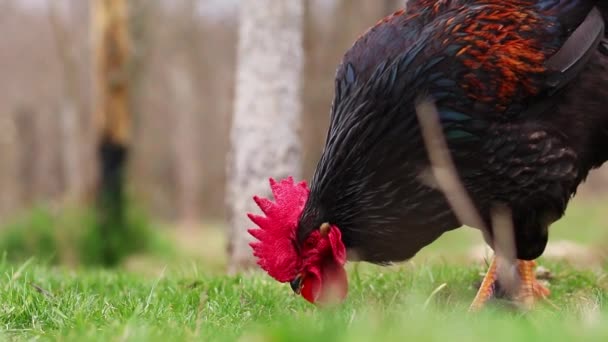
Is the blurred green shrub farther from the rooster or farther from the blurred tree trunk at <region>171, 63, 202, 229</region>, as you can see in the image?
the blurred tree trunk at <region>171, 63, 202, 229</region>

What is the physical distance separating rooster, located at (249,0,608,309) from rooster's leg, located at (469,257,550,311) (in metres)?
0.30

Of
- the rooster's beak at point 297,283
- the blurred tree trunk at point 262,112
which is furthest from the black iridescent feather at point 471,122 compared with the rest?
the blurred tree trunk at point 262,112

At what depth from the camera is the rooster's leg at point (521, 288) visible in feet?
13.3

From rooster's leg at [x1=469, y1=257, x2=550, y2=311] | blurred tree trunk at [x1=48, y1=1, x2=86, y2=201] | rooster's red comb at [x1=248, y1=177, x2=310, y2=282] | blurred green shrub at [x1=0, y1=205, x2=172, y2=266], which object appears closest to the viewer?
rooster's red comb at [x1=248, y1=177, x2=310, y2=282]

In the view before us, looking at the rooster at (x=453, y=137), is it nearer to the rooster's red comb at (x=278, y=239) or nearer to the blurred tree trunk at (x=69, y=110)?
the rooster's red comb at (x=278, y=239)

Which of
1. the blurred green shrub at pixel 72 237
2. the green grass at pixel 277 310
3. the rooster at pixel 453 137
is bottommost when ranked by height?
the blurred green shrub at pixel 72 237

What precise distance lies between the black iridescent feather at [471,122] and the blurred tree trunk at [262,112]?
3.45 m

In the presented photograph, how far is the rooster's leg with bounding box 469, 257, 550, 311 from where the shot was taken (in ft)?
13.3

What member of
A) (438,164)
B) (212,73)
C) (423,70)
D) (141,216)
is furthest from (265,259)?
(212,73)

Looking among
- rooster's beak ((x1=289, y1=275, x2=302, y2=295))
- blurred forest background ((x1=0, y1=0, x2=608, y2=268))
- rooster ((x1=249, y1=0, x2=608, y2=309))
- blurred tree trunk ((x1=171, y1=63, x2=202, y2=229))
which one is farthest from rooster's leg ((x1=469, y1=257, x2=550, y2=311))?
blurred tree trunk ((x1=171, y1=63, x2=202, y2=229))

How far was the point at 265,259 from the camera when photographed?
12.2 ft

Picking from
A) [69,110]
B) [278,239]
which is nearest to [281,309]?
[278,239]

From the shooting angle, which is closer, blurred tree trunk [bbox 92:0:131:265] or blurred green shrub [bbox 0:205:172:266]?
blurred green shrub [bbox 0:205:172:266]

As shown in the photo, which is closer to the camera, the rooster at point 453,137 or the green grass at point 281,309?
the green grass at point 281,309
